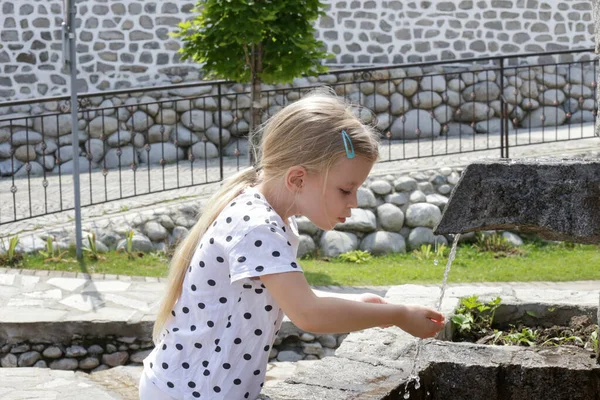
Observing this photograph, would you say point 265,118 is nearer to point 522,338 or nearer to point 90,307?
point 90,307

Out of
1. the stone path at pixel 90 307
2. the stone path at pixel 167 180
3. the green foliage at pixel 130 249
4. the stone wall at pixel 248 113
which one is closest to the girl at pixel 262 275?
the stone path at pixel 90 307

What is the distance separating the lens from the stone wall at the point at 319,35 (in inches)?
540

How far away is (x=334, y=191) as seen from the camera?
2.47 m

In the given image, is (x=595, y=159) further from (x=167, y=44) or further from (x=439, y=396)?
(x=167, y=44)

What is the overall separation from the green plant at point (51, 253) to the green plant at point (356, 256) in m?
2.59

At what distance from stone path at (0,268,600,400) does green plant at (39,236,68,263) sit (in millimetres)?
391

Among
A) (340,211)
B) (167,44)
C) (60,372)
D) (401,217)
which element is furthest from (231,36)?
(340,211)

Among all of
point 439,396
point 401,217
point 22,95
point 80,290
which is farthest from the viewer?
point 22,95

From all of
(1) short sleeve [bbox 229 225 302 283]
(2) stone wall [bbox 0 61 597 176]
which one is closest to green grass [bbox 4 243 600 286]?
(2) stone wall [bbox 0 61 597 176]

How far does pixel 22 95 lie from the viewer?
537 inches

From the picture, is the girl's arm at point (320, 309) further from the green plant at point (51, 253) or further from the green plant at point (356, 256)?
the green plant at point (356, 256)

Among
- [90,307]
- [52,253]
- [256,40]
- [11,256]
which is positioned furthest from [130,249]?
[256,40]

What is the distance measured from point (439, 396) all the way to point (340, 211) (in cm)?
125

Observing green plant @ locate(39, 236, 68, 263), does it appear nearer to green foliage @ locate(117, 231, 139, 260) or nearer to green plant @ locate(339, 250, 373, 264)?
green foliage @ locate(117, 231, 139, 260)
